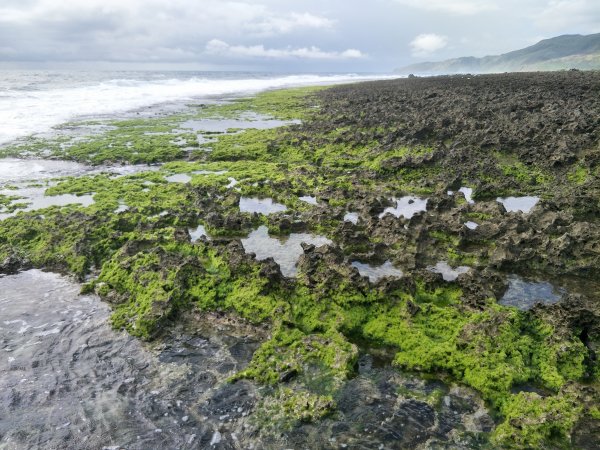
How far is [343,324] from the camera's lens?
914 cm

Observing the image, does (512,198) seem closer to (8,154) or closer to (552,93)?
(552,93)

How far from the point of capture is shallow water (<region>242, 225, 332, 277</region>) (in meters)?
12.4

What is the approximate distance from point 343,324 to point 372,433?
2697mm

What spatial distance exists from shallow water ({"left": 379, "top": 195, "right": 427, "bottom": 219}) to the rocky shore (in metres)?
0.20

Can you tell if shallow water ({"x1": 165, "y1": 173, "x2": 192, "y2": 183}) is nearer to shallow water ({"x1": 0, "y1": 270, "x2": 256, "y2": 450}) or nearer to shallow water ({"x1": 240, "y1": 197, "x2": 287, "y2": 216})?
shallow water ({"x1": 240, "y1": 197, "x2": 287, "y2": 216})

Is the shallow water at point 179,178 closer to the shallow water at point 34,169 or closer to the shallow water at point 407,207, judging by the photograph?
the shallow water at point 34,169

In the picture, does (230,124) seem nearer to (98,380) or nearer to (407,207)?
(407,207)

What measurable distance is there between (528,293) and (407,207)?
668 centimetres

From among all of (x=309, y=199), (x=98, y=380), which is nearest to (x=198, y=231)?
(x=309, y=199)

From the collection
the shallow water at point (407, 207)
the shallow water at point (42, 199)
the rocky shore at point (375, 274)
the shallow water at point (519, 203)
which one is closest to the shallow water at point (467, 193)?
the rocky shore at point (375, 274)

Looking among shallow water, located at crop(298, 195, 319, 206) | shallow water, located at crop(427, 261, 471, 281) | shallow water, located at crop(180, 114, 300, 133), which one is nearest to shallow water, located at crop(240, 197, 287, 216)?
shallow water, located at crop(298, 195, 319, 206)

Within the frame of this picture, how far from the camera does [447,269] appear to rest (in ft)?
38.2

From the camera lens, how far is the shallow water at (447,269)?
11.3m

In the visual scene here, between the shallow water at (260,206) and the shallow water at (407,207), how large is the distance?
4114 mm
